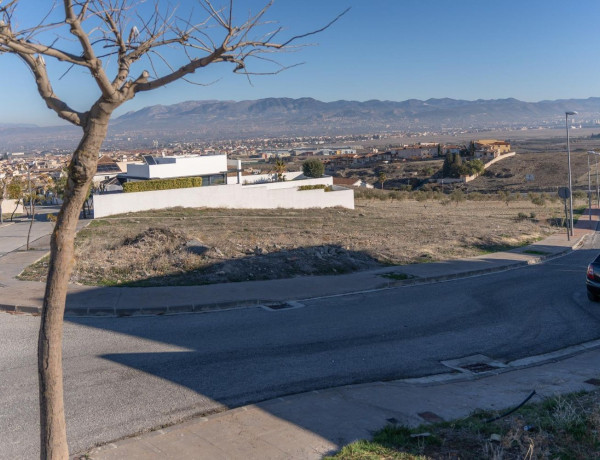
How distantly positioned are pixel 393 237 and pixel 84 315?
51.8 feet

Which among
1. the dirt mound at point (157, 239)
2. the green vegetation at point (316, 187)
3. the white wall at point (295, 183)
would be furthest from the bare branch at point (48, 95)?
the green vegetation at point (316, 187)

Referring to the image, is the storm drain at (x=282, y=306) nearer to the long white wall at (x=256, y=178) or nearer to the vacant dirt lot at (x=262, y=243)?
the vacant dirt lot at (x=262, y=243)

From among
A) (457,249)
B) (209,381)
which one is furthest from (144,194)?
(209,381)

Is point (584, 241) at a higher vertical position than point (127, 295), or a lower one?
lower

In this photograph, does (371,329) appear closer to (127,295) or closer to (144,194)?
(127,295)

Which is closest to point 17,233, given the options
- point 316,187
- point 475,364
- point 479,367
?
point 316,187

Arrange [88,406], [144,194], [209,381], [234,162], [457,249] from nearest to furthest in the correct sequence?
[88,406] < [209,381] < [457,249] < [144,194] < [234,162]

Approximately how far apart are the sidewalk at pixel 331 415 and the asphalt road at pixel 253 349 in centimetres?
44

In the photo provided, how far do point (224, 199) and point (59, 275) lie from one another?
37858mm

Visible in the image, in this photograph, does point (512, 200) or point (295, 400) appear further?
point (512, 200)

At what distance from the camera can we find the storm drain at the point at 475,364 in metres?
9.92

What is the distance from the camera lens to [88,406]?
778cm

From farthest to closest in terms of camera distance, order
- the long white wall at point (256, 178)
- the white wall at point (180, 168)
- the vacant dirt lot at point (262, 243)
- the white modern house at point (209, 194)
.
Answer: the long white wall at point (256, 178), the white wall at point (180, 168), the white modern house at point (209, 194), the vacant dirt lot at point (262, 243)

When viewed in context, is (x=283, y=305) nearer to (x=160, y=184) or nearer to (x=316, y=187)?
(x=160, y=184)
